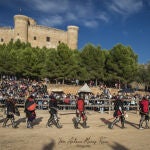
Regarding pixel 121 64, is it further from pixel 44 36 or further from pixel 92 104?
pixel 44 36

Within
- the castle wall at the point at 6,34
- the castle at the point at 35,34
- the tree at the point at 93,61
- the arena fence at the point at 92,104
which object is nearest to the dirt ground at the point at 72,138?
the arena fence at the point at 92,104

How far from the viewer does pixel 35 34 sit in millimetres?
83562

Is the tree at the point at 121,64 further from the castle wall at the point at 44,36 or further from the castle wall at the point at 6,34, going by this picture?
the castle wall at the point at 6,34

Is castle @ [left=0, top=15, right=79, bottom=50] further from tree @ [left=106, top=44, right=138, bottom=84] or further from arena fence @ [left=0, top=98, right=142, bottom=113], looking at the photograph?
arena fence @ [left=0, top=98, right=142, bottom=113]

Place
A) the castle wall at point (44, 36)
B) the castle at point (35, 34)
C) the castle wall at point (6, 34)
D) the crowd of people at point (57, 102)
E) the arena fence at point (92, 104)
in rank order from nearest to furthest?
the crowd of people at point (57, 102)
the arena fence at point (92, 104)
the castle at point (35, 34)
the castle wall at point (6, 34)
the castle wall at point (44, 36)

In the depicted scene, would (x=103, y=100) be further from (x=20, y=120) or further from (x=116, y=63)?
(x=116, y=63)

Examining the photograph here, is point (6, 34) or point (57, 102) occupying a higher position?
point (6, 34)

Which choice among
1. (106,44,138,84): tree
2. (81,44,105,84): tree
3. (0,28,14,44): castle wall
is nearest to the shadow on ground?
(81,44,105,84): tree

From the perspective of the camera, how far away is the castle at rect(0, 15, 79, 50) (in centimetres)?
7925

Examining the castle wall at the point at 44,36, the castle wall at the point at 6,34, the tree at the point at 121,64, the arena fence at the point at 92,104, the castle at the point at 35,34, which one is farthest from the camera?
the castle wall at the point at 44,36

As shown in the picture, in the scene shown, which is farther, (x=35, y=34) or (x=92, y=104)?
(x=35, y=34)

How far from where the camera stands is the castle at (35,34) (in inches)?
3120

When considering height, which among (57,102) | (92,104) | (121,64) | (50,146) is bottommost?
(50,146)

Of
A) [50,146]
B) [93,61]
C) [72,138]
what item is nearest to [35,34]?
[93,61]
